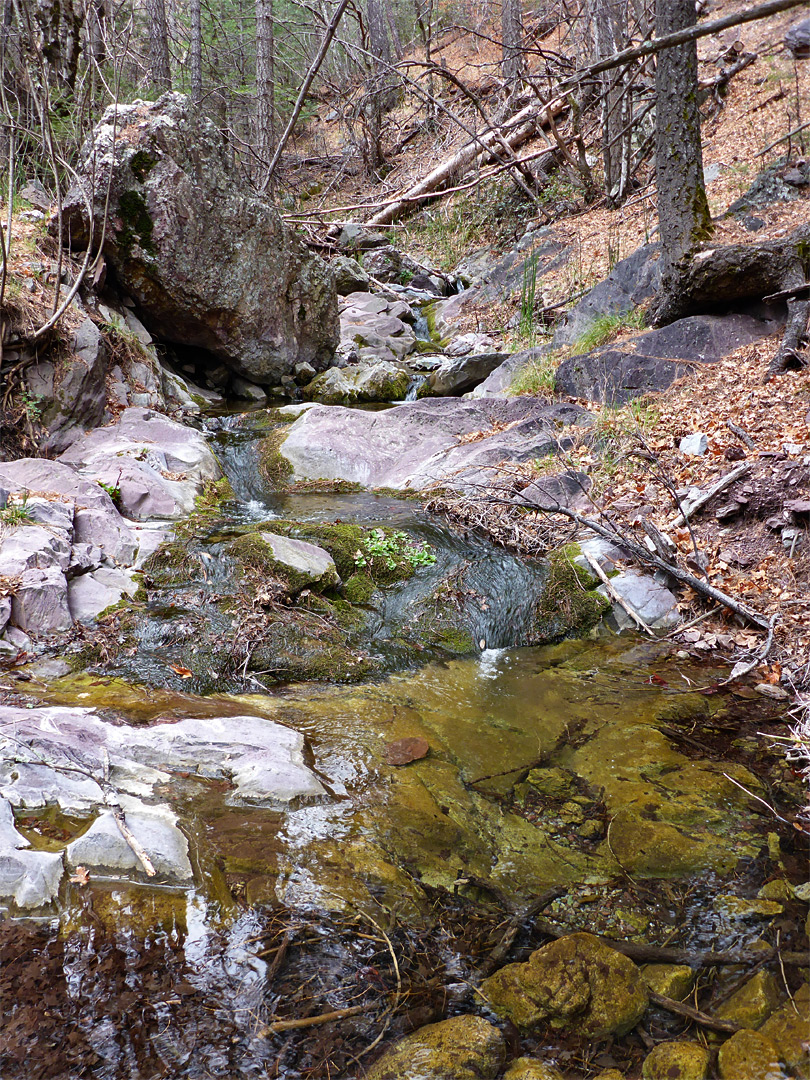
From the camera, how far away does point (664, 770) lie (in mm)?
3420

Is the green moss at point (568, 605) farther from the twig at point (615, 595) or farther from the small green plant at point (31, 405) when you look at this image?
the small green plant at point (31, 405)

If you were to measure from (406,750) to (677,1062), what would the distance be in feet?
5.90

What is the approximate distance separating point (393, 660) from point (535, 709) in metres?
1.06

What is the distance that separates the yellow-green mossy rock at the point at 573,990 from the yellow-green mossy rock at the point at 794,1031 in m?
0.38

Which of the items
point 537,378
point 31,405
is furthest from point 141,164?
point 537,378

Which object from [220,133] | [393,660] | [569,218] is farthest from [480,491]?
[569,218]

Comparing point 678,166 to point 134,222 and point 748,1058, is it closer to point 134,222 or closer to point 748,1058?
point 134,222

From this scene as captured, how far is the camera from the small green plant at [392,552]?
5531mm

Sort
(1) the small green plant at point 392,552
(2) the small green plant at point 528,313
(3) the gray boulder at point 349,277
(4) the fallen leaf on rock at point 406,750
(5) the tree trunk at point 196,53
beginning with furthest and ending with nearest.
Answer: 1. (5) the tree trunk at point 196,53
2. (3) the gray boulder at point 349,277
3. (2) the small green plant at point 528,313
4. (1) the small green plant at point 392,552
5. (4) the fallen leaf on rock at point 406,750

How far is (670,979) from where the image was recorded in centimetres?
230

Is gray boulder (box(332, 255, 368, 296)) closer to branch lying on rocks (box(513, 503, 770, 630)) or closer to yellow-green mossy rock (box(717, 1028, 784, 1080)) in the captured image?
branch lying on rocks (box(513, 503, 770, 630))

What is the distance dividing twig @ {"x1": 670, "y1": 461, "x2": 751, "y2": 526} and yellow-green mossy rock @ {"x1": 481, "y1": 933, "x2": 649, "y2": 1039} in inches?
148

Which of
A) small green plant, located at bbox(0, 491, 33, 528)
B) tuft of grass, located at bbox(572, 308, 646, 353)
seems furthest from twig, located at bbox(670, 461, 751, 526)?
small green plant, located at bbox(0, 491, 33, 528)

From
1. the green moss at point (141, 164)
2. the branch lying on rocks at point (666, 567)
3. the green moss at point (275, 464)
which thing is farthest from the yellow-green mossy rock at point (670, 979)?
the green moss at point (141, 164)
